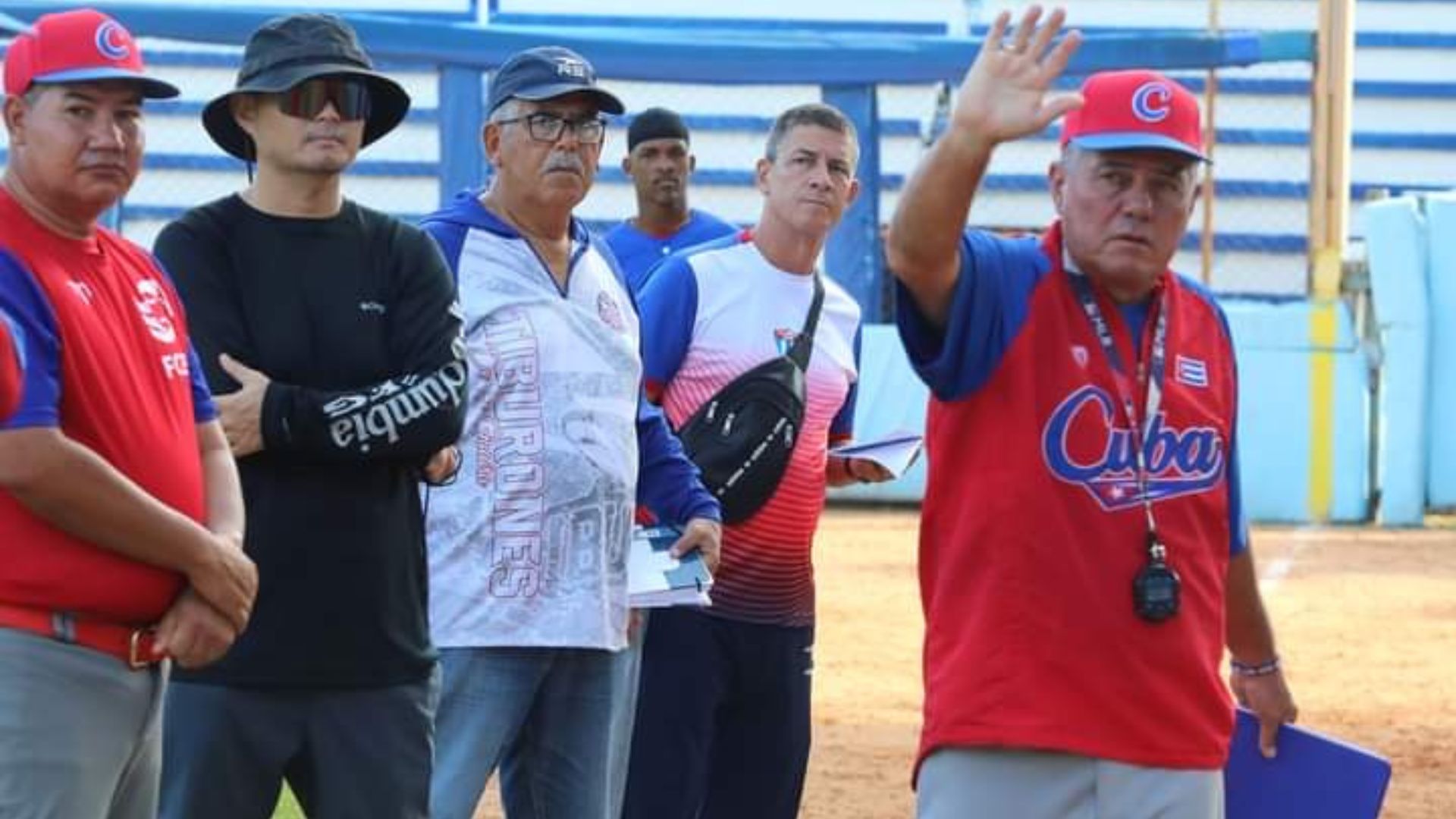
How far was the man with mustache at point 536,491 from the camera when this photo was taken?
226 inches

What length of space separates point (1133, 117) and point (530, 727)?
211 centimetres

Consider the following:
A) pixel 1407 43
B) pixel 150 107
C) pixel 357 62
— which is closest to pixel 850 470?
pixel 357 62

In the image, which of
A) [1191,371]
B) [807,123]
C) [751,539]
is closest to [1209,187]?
[807,123]

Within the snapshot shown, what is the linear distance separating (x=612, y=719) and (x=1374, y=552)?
1292cm

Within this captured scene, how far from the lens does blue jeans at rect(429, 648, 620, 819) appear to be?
18.8ft

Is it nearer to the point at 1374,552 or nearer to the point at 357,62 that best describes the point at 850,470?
the point at 357,62

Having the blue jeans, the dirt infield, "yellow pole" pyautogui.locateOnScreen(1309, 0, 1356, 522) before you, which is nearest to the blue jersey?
the dirt infield

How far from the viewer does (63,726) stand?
4.45 metres

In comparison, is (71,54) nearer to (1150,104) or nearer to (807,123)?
(1150,104)

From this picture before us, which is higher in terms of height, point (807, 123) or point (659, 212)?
point (807, 123)

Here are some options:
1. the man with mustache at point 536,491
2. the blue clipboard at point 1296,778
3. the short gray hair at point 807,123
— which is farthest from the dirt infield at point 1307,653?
the blue clipboard at point 1296,778

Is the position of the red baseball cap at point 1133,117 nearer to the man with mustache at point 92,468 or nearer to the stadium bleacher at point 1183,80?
the man with mustache at point 92,468

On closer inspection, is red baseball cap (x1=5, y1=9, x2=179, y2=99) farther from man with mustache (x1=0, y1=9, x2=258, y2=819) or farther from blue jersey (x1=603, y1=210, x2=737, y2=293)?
blue jersey (x1=603, y1=210, x2=737, y2=293)

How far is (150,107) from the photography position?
2477 centimetres
